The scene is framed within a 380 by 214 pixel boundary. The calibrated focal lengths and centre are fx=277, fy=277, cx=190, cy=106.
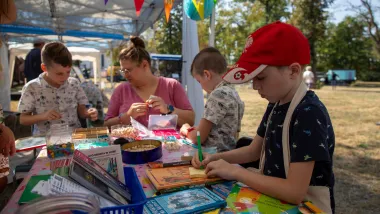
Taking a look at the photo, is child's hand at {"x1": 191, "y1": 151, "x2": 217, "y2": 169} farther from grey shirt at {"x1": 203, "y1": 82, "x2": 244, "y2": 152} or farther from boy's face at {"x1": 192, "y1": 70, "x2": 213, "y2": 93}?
boy's face at {"x1": 192, "y1": 70, "x2": 213, "y2": 93}

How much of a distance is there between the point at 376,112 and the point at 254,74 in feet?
31.2

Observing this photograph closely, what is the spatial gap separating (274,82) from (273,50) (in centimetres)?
13

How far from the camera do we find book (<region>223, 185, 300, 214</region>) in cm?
94

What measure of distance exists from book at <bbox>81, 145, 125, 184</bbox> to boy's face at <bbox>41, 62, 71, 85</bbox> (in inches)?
65.1

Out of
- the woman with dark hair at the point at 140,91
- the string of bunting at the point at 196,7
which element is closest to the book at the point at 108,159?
the woman with dark hair at the point at 140,91

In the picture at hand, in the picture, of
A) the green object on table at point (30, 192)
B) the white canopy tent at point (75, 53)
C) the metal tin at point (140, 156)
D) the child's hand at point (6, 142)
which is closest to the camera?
the green object on table at point (30, 192)

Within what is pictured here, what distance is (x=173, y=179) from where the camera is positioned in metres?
1.14

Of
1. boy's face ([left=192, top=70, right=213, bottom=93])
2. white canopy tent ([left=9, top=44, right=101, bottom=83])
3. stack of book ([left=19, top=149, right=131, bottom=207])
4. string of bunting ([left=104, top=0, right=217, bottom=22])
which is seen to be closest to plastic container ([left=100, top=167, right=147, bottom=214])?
stack of book ([left=19, top=149, right=131, bottom=207])

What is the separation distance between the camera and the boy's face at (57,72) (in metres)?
2.46

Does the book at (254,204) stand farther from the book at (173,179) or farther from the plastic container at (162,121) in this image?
the plastic container at (162,121)

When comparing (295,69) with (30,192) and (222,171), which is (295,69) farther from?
(30,192)

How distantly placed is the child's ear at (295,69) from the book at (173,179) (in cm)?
52

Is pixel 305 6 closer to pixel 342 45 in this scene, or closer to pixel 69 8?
pixel 342 45

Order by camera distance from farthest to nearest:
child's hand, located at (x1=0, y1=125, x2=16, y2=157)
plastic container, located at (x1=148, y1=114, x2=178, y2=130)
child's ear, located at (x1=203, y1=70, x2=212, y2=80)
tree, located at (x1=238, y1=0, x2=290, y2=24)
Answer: tree, located at (x1=238, y1=0, x2=290, y2=24)
plastic container, located at (x1=148, y1=114, x2=178, y2=130)
child's ear, located at (x1=203, y1=70, x2=212, y2=80)
child's hand, located at (x1=0, y1=125, x2=16, y2=157)
